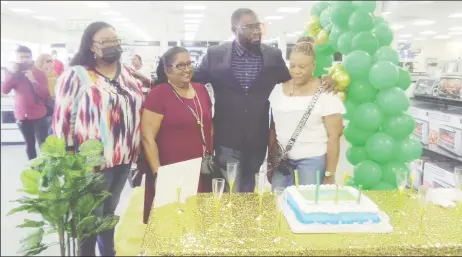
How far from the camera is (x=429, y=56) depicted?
2988mm

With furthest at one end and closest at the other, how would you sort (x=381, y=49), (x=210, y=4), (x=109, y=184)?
(x=210, y=4) < (x=381, y=49) < (x=109, y=184)

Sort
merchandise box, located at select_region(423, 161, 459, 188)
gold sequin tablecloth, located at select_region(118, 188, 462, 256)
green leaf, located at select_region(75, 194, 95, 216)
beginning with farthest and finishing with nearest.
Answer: merchandise box, located at select_region(423, 161, 459, 188), green leaf, located at select_region(75, 194, 95, 216), gold sequin tablecloth, located at select_region(118, 188, 462, 256)

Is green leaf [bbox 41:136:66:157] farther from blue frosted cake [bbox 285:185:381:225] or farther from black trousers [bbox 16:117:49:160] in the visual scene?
black trousers [bbox 16:117:49:160]

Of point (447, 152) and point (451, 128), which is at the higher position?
point (451, 128)

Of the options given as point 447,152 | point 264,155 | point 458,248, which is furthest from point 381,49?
point 458,248

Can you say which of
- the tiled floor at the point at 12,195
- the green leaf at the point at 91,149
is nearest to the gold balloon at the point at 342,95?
the tiled floor at the point at 12,195

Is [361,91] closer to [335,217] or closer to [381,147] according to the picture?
[381,147]

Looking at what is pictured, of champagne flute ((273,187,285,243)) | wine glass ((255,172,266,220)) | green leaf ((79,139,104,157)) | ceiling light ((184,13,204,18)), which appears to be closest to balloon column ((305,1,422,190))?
wine glass ((255,172,266,220))

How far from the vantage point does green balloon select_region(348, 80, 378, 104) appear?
224 centimetres

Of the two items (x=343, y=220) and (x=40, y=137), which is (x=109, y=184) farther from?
(x=40, y=137)

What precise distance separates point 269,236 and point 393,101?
124 centimetres

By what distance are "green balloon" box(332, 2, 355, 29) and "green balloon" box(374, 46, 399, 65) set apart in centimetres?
25

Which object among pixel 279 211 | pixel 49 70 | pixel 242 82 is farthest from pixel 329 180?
pixel 49 70

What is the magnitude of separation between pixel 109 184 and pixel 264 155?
0.85 metres
